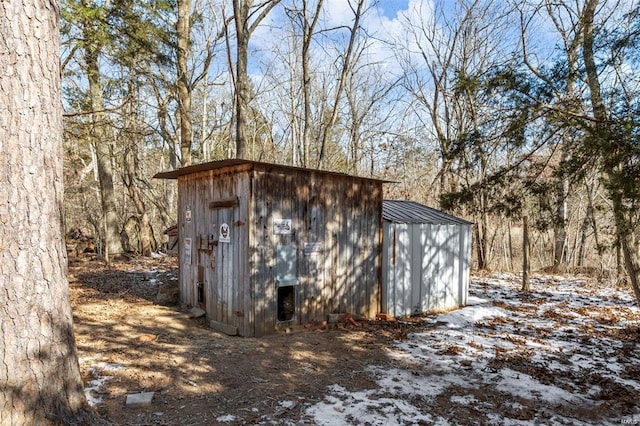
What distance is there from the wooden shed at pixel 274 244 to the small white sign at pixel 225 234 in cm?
2

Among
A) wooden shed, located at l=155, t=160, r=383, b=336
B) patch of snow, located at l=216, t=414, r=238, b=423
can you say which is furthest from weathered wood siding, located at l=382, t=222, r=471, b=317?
patch of snow, located at l=216, t=414, r=238, b=423

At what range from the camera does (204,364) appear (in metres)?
4.81

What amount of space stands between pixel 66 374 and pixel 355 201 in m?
5.44

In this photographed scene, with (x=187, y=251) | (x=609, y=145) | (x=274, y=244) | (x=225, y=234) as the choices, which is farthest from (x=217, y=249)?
(x=609, y=145)

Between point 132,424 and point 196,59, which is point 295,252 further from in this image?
point 196,59

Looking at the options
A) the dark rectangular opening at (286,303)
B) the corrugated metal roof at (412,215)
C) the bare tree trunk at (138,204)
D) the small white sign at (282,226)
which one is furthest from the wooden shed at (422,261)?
the bare tree trunk at (138,204)

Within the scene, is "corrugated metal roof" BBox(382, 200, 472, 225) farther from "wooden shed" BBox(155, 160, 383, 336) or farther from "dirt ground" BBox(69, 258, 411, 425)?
"dirt ground" BBox(69, 258, 411, 425)

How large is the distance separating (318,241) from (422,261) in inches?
102

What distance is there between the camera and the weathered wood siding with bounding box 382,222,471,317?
25.4ft

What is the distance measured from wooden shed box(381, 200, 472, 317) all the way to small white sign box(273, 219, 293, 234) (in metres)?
2.26

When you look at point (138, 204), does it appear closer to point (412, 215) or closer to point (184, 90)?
point (184, 90)

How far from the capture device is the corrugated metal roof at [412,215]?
8.00 meters

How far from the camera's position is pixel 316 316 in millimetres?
6695

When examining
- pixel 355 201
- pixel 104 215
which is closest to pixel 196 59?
pixel 104 215
